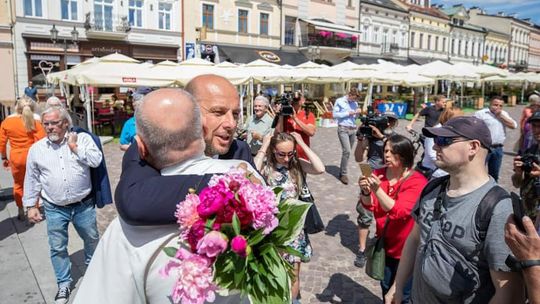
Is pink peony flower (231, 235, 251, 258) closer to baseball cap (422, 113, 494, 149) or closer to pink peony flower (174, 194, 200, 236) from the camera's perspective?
pink peony flower (174, 194, 200, 236)

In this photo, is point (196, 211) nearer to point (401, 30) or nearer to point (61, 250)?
point (61, 250)

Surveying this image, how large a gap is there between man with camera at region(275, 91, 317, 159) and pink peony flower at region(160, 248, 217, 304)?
9.42 feet

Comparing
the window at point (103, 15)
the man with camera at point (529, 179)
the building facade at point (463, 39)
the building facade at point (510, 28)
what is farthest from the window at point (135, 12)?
the building facade at point (510, 28)

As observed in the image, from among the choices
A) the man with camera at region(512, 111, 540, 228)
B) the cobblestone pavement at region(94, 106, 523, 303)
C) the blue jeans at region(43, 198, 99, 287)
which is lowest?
the cobblestone pavement at region(94, 106, 523, 303)

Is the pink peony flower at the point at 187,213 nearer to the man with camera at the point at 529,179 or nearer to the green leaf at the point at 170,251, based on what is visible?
the green leaf at the point at 170,251

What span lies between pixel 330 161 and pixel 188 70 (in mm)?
6522

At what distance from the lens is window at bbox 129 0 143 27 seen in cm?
2477

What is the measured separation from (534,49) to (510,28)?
665 inches

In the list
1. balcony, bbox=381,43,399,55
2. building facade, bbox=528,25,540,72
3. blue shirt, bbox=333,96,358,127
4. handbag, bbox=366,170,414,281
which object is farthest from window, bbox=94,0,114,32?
building facade, bbox=528,25,540,72

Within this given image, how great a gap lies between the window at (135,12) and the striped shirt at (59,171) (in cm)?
2286

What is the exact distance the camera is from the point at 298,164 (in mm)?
3834

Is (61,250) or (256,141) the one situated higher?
(256,141)

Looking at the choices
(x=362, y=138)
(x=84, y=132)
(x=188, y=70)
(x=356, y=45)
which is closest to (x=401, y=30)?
(x=356, y=45)

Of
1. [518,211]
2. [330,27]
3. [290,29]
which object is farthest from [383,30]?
[518,211]
